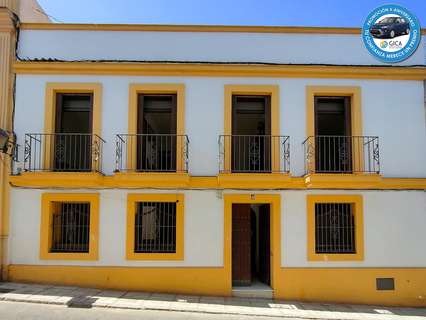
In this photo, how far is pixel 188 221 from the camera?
9.44 m

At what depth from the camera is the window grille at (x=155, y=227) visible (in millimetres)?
9547

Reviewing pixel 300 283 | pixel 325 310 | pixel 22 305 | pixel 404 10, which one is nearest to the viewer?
pixel 22 305

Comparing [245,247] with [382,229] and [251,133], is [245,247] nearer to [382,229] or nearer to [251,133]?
[251,133]

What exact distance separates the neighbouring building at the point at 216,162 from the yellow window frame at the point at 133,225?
0.03m

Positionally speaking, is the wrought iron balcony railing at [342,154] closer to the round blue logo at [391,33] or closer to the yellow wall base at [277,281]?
the round blue logo at [391,33]

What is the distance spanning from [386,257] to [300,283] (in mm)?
2126

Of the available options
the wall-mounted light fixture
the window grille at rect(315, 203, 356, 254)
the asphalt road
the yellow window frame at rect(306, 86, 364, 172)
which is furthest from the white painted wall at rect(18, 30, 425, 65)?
the asphalt road

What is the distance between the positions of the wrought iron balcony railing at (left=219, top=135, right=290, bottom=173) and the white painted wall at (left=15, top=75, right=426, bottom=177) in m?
0.17

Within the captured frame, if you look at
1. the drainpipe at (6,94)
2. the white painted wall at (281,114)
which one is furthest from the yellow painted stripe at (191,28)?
the white painted wall at (281,114)

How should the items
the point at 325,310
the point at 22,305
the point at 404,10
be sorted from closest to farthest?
the point at 22,305 → the point at 325,310 → the point at 404,10

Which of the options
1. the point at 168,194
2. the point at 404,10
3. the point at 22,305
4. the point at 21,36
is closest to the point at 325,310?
the point at 168,194

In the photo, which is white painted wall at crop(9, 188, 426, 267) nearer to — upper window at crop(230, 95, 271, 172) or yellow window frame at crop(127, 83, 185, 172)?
yellow window frame at crop(127, 83, 185, 172)

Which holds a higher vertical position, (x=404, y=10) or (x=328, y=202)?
(x=404, y=10)

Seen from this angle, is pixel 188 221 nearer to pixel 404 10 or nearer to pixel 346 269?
pixel 346 269
